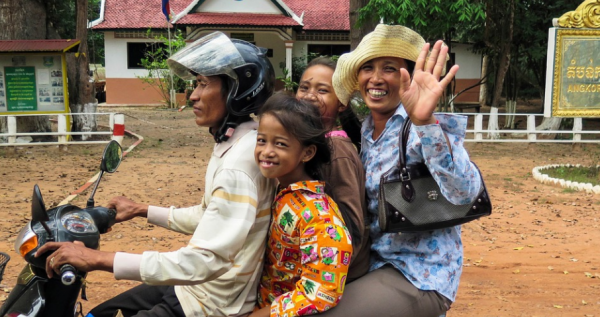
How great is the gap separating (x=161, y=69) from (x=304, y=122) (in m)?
24.0

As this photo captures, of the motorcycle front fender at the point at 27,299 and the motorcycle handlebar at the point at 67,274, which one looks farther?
the motorcycle front fender at the point at 27,299

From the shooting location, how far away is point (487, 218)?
7.89m

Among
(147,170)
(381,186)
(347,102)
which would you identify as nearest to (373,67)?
(347,102)

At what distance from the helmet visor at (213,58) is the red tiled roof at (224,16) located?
76.3 feet

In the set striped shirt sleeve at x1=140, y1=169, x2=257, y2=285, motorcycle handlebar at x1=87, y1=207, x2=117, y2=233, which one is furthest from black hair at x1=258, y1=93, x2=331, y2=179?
motorcycle handlebar at x1=87, y1=207, x2=117, y2=233

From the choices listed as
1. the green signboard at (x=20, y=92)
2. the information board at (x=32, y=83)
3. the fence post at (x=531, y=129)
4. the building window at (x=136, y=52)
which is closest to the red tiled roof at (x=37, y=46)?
the information board at (x=32, y=83)

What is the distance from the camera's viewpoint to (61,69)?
44.3 ft

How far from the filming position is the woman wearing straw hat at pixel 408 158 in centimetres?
217

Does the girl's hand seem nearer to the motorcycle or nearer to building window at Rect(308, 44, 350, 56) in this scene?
the motorcycle

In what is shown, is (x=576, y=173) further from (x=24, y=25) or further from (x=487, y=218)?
(x=24, y=25)

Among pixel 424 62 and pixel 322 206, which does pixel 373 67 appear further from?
pixel 322 206

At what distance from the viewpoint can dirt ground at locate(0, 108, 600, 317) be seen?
5.27 meters

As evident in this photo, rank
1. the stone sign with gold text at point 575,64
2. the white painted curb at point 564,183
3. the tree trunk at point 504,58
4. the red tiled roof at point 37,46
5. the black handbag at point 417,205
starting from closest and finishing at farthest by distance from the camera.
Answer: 1. the black handbag at point 417,205
2. the white painted curb at point 564,183
3. the stone sign with gold text at point 575,64
4. the red tiled roof at point 37,46
5. the tree trunk at point 504,58

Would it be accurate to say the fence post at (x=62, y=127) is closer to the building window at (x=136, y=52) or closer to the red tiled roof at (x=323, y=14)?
the building window at (x=136, y=52)
